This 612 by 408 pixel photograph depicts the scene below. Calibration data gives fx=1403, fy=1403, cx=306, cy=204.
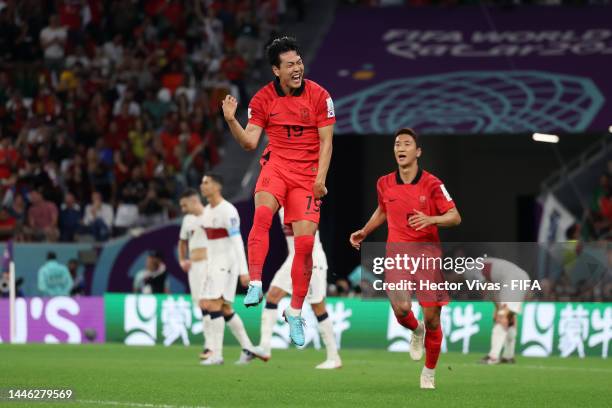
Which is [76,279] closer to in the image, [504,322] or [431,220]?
[504,322]

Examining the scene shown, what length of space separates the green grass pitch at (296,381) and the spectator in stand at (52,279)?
4051 millimetres

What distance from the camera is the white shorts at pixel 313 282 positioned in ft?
62.7

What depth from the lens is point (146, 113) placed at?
102ft

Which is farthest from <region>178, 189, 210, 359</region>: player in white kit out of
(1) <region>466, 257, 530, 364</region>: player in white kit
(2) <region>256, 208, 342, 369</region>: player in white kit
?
(1) <region>466, 257, 530, 364</region>: player in white kit

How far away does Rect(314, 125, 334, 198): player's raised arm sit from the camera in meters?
12.9

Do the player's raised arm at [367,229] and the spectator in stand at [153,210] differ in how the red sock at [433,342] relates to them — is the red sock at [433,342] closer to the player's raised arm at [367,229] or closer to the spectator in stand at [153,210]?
the player's raised arm at [367,229]

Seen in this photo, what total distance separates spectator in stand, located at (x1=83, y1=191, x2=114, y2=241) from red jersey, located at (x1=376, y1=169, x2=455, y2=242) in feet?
47.1

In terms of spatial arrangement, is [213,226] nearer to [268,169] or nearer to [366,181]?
[268,169]

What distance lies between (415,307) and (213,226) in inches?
185

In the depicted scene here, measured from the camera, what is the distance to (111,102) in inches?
1243

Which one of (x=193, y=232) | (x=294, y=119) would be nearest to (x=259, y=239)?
(x=294, y=119)

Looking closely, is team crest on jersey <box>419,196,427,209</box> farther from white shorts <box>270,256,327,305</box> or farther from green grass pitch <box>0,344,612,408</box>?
white shorts <box>270,256,327,305</box>

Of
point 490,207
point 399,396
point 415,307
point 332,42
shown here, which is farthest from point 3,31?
point 399,396

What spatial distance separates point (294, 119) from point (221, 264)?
694 cm
